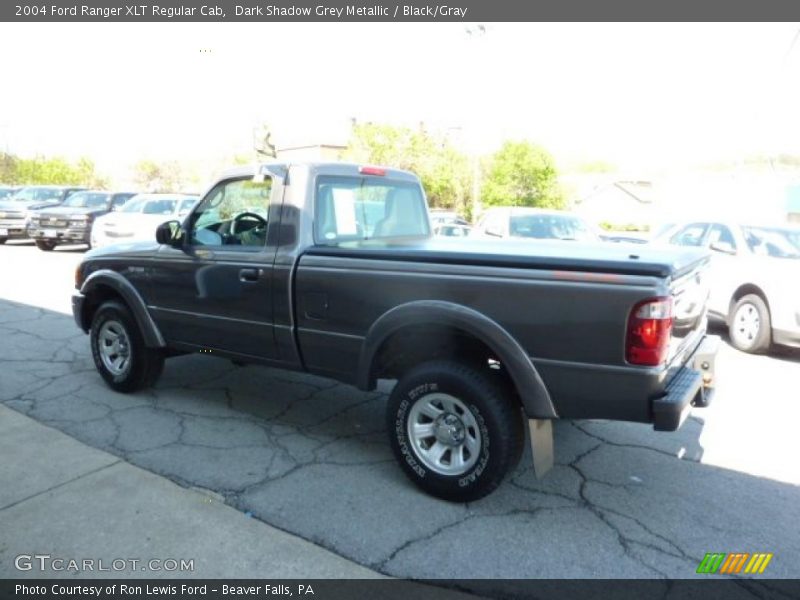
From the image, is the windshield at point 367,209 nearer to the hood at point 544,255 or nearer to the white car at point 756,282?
the hood at point 544,255

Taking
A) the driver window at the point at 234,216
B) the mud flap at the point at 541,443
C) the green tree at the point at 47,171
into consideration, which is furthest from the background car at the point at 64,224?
the green tree at the point at 47,171

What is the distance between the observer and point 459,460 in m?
3.46

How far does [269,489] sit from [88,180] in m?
45.5

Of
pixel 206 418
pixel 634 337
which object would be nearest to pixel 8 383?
pixel 206 418

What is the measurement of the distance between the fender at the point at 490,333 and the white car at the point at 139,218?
10722 mm

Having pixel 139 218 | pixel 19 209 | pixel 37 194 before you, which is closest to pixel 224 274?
pixel 139 218

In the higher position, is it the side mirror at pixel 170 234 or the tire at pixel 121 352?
the side mirror at pixel 170 234

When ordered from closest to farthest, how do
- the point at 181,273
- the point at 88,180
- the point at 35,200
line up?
the point at 181,273
the point at 35,200
the point at 88,180

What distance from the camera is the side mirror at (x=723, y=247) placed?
25.2 ft

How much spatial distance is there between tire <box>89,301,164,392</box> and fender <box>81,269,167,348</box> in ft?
0.42

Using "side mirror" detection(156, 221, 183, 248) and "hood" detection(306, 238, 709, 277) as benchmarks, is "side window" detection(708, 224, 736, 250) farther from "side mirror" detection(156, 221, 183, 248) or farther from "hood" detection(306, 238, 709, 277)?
"side mirror" detection(156, 221, 183, 248)

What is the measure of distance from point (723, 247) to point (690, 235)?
0.80 metres

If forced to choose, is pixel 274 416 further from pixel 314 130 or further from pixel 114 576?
pixel 314 130

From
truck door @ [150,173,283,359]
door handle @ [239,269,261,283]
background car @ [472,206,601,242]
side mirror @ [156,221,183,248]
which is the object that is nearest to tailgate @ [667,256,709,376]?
truck door @ [150,173,283,359]
